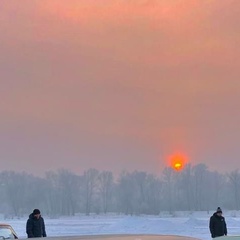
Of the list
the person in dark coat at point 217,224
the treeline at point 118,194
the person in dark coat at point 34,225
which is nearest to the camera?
the person in dark coat at point 34,225

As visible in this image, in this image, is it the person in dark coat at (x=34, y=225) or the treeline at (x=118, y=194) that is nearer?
the person in dark coat at (x=34, y=225)

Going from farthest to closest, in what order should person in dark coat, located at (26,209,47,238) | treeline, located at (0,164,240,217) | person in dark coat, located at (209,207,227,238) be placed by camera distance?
treeline, located at (0,164,240,217), person in dark coat, located at (209,207,227,238), person in dark coat, located at (26,209,47,238)

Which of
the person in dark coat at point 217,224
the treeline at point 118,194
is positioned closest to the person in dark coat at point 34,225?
the person in dark coat at point 217,224

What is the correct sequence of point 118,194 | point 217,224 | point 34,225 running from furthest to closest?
point 118,194, point 217,224, point 34,225

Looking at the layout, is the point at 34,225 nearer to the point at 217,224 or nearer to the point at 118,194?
the point at 217,224

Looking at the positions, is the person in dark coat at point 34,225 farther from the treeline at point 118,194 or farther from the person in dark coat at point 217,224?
the treeline at point 118,194

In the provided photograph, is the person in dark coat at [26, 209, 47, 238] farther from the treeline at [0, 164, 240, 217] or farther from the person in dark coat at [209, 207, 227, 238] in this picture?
the treeline at [0, 164, 240, 217]

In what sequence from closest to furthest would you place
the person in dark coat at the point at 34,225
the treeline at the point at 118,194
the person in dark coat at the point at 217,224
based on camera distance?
1. the person in dark coat at the point at 34,225
2. the person in dark coat at the point at 217,224
3. the treeline at the point at 118,194

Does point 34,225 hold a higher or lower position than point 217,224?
higher

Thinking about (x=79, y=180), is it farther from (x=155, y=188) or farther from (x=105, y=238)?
(x=105, y=238)

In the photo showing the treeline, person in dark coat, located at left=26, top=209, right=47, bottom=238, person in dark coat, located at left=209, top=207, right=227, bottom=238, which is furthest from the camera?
the treeline

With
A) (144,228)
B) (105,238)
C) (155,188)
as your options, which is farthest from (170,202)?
(105,238)

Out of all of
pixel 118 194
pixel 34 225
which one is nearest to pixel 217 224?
pixel 34 225

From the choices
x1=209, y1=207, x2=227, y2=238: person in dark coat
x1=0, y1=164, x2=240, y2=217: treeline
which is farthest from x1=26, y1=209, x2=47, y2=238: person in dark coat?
x1=0, y1=164, x2=240, y2=217: treeline
